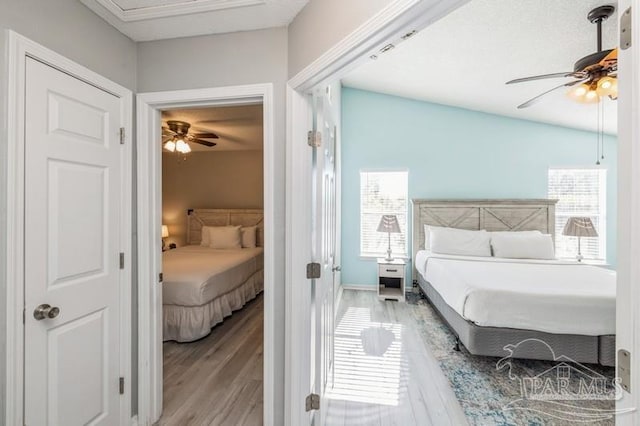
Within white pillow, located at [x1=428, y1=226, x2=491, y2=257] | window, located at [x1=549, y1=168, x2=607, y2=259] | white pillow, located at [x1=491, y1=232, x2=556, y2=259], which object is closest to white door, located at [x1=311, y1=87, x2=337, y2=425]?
white pillow, located at [x1=428, y1=226, x2=491, y2=257]

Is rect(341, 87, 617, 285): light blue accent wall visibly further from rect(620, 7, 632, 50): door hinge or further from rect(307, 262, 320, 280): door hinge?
rect(620, 7, 632, 50): door hinge

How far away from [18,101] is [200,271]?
243cm

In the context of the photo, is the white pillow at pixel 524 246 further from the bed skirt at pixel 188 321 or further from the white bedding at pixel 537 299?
the bed skirt at pixel 188 321

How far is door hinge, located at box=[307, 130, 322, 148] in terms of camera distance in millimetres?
1587

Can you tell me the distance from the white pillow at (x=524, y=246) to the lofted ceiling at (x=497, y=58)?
1820 millimetres

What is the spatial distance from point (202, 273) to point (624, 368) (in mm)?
3357

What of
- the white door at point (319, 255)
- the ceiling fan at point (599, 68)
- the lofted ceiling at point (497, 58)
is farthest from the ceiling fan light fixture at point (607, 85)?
the white door at point (319, 255)

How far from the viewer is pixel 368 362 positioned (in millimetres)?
2656

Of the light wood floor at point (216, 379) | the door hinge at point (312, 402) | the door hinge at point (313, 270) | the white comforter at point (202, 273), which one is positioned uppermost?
the door hinge at point (313, 270)

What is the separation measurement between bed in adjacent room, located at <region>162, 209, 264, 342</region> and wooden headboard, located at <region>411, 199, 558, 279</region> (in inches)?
109

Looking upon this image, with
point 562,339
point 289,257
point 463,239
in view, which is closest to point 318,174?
point 289,257

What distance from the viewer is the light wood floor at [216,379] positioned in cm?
196

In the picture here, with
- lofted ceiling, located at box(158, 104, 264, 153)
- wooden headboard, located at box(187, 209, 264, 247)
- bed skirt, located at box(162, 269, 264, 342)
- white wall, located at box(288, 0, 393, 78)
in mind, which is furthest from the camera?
wooden headboard, located at box(187, 209, 264, 247)

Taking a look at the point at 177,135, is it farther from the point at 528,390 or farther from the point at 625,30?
the point at 528,390
